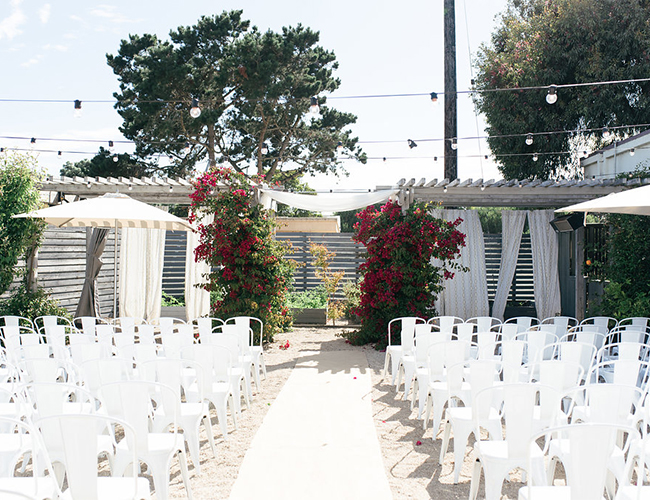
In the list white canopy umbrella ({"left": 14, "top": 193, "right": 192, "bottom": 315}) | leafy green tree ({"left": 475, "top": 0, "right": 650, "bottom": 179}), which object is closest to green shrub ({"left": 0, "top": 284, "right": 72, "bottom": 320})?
white canopy umbrella ({"left": 14, "top": 193, "right": 192, "bottom": 315})

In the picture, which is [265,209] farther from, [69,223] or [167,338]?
[167,338]

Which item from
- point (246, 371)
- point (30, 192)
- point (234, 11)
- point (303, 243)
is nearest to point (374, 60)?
point (234, 11)

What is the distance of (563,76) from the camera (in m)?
14.6

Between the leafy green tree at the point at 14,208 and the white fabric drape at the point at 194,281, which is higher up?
A: the leafy green tree at the point at 14,208

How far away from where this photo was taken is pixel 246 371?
540 cm

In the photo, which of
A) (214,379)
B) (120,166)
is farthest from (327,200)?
(120,166)

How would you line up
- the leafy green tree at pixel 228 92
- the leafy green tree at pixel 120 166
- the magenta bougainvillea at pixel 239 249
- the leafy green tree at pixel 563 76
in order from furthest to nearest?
the leafy green tree at pixel 120 166, the leafy green tree at pixel 228 92, the leafy green tree at pixel 563 76, the magenta bougainvillea at pixel 239 249

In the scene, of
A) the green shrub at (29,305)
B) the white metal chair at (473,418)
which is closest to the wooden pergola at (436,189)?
the green shrub at (29,305)

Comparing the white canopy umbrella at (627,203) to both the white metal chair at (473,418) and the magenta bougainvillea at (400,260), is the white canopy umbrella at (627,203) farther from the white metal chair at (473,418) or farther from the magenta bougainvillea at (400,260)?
the white metal chair at (473,418)

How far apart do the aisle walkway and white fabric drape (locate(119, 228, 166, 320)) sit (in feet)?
15.5

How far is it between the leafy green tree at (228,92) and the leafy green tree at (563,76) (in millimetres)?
5087

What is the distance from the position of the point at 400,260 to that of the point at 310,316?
2915 mm

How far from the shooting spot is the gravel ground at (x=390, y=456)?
10.9 feet

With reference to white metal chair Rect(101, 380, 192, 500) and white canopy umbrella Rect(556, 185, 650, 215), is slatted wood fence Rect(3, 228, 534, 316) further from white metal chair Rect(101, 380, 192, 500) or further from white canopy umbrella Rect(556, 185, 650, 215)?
white metal chair Rect(101, 380, 192, 500)
